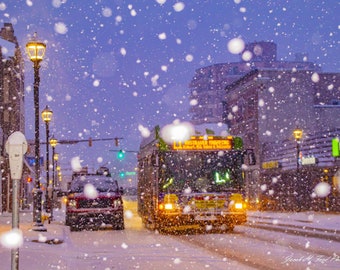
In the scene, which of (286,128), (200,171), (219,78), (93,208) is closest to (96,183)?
(93,208)

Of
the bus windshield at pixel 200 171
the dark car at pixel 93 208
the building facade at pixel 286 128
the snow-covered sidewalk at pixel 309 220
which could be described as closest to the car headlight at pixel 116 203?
the dark car at pixel 93 208

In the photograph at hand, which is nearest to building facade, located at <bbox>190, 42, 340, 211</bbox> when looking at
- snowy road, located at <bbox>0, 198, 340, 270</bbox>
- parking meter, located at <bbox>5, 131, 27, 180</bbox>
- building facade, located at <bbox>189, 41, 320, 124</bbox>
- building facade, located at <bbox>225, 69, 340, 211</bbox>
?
building facade, located at <bbox>225, 69, 340, 211</bbox>

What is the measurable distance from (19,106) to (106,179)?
33437mm

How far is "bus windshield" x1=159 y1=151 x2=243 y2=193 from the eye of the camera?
22766mm

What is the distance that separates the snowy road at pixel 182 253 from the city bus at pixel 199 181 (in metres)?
0.89

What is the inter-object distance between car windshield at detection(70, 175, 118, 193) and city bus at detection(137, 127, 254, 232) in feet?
14.5

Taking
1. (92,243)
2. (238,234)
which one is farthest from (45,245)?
(238,234)

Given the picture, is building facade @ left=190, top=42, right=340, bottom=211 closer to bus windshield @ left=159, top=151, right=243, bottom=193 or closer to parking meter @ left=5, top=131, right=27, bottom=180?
bus windshield @ left=159, top=151, right=243, bottom=193

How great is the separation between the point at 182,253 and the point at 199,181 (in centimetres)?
694

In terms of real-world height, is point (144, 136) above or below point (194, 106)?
below

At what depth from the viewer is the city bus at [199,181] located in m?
22.8

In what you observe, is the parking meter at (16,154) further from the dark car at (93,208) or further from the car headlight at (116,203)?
the car headlight at (116,203)

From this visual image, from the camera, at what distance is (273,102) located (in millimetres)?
61062

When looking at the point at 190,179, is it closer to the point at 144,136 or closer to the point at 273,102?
the point at 144,136
